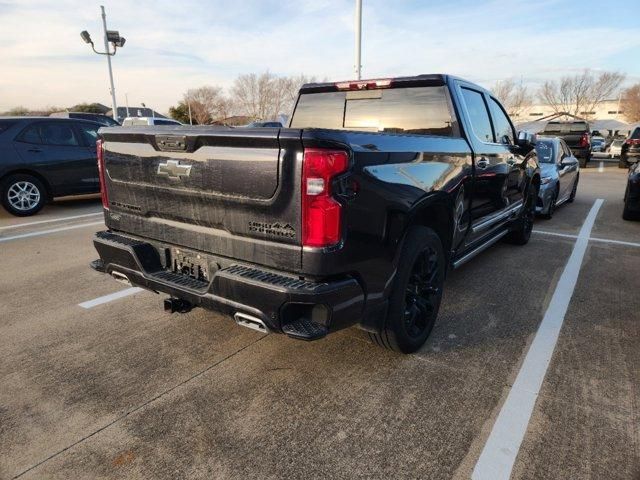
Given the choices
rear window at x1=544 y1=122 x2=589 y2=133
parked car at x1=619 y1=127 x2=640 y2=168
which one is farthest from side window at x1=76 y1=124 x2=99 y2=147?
parked car at x1=619 y1=127 x2=640 y2=168

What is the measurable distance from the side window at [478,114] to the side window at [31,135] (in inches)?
297

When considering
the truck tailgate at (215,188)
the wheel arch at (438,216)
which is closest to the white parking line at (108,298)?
the truck tailgate at (215,188)

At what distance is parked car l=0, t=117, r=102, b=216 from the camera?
304 inches

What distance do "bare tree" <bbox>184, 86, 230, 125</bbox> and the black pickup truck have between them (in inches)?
2330

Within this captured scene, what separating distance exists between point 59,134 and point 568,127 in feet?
60.7

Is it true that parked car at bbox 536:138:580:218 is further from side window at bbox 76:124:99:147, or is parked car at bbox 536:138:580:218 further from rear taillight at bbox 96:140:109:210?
side window at bbox 76:124:99:147

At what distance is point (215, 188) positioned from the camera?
2438mm

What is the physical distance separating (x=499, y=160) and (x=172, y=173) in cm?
310

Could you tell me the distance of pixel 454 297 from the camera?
4195mm

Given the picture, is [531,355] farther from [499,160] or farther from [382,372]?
[499,160]

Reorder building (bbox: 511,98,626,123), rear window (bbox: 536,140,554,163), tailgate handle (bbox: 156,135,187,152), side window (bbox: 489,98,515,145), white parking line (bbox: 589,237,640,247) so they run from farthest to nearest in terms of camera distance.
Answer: building (bbox: 511,98,626,123)
rear window (bbox: 536,140,554,163)
white parking line (bbox: 589,237,640,247)
side window (bbox: 489,98,515,145)
tailgate handle (bbox: 156,135,187,152)

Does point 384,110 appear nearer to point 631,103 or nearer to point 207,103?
point 207,103

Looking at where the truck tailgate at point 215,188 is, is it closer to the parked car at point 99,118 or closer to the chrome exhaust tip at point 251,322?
the chrome exhaust tip at point 251,322

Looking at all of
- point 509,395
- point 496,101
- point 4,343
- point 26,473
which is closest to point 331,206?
point 509,395
